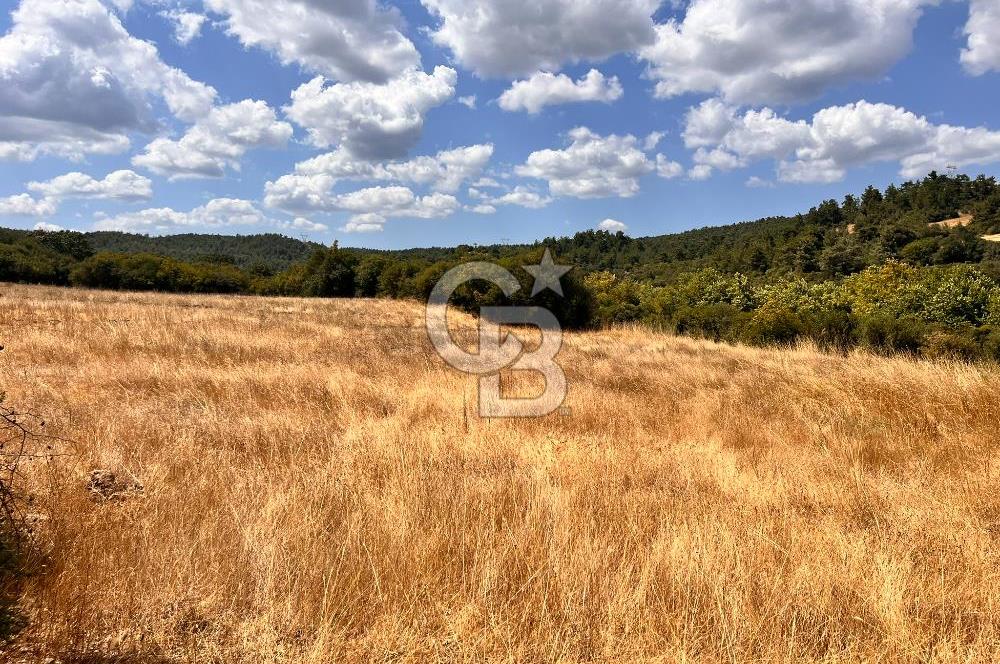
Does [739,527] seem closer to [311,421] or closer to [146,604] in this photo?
[146,604]

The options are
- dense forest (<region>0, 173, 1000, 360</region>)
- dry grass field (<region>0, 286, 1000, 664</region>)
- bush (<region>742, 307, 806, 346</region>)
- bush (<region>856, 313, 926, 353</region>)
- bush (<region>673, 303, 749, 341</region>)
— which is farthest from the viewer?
bush (<region>673, 303, 749, 341</region>)

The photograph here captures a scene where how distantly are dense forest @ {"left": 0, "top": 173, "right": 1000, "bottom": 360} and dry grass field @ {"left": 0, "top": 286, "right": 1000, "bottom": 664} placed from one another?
16811 mm

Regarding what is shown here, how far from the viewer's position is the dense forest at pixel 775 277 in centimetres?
2344

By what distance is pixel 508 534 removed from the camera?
2.58m

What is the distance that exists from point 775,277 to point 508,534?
216 feet

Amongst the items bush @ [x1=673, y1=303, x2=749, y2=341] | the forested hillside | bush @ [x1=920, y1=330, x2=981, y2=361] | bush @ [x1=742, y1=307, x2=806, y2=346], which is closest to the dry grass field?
bush @ [x1=920, y1=330, x2=981, y2=361]

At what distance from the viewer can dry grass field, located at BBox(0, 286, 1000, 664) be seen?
1892 mm

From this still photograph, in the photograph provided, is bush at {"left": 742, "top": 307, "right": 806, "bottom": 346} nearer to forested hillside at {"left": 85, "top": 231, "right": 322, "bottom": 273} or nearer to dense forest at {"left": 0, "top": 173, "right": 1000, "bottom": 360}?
dense forest at {"left": 0, "top": 173, "right": 1000, "bottom": 360}

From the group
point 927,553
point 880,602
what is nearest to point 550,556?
point 880,602

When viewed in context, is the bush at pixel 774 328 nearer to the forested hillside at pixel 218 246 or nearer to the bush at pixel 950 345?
the bush at pixel 950 345

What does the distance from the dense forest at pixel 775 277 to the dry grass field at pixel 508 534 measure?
16.8 m

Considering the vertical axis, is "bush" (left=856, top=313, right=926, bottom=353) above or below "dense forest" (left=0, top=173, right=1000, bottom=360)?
below

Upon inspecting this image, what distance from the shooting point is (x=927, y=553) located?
256 cm

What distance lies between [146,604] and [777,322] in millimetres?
25529
